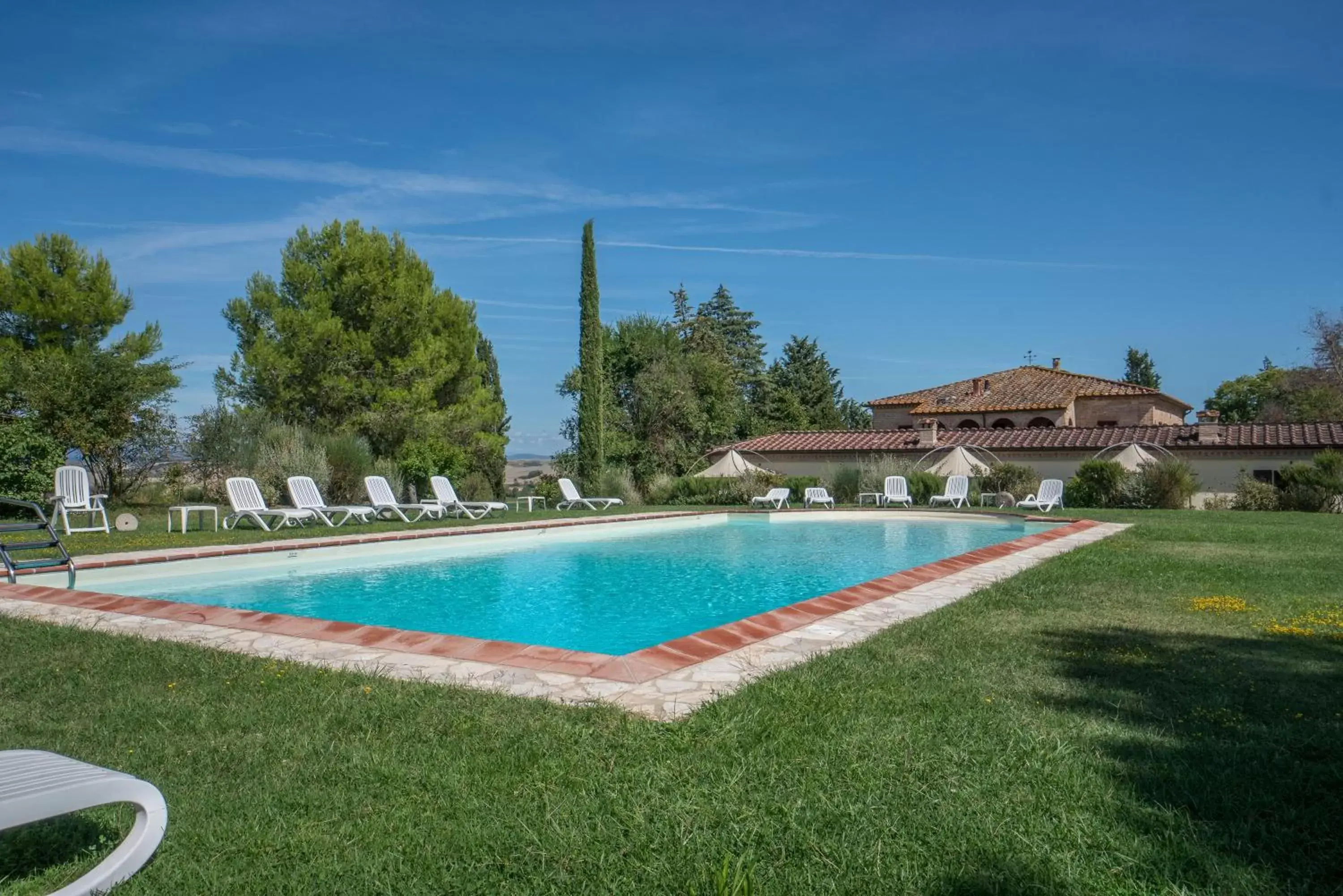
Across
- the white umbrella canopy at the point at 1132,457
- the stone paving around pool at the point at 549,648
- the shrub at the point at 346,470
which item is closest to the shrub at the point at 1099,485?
the white umbrella canopy at the point at 1132,457

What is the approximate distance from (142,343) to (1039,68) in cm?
2088

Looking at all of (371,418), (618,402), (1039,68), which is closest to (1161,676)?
(1039,68)

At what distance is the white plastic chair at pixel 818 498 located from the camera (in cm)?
2092

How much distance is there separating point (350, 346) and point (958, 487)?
17.1m

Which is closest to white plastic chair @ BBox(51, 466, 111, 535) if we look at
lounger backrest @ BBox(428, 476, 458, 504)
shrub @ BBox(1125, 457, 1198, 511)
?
lounger backrest @ BBox(428, 476, 458, 504)

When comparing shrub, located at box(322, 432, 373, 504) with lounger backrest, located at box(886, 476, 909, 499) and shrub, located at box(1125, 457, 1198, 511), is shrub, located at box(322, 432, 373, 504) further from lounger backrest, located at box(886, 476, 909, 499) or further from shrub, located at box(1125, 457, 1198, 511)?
shrub, located at box(1125, 457, 1198, 511)

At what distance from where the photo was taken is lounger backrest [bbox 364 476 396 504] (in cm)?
1566

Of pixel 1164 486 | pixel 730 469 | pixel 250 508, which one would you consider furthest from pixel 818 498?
pixel 250 508

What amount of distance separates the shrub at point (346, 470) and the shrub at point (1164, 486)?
17735 mm

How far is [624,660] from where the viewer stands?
169 inches

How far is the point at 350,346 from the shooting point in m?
24.3

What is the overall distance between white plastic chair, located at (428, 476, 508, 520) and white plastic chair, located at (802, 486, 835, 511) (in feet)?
24.9

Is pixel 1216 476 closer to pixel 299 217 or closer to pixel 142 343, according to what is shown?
pixel 299 217

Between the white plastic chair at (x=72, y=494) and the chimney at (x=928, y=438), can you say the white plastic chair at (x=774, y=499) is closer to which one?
the chimney at (x=928, y=438)
